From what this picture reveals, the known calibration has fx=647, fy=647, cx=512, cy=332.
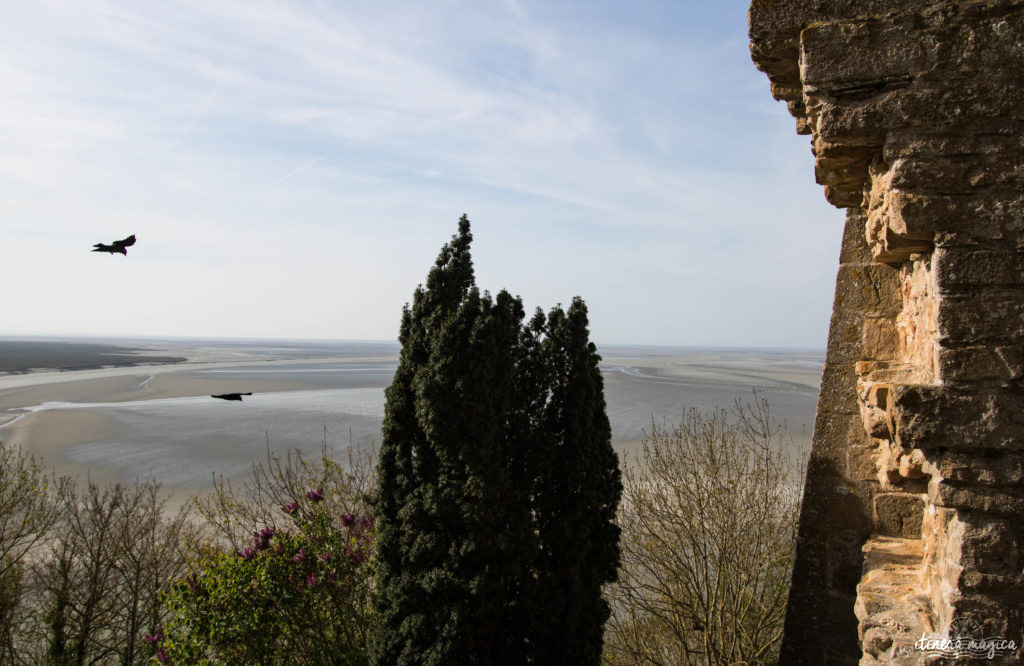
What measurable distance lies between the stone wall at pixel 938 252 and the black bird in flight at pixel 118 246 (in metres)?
5.76

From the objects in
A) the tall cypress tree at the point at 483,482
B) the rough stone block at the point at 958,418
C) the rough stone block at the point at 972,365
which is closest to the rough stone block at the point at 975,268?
the rough stone block at the point at 972,365

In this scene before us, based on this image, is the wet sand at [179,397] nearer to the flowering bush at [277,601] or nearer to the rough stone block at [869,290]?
the flowering bush at [277,601]

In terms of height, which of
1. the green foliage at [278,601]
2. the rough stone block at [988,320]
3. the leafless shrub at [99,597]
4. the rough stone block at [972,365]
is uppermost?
the rough stone block at [988,320]

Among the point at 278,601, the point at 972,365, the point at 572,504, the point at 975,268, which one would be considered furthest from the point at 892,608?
the point at 278,601

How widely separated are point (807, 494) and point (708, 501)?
626cm

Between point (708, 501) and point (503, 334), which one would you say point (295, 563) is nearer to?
point (503, 334)

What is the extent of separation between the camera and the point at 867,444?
400cm

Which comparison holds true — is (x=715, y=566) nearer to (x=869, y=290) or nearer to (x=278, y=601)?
(x=278, y=601)

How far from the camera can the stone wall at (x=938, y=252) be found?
283 centimetres

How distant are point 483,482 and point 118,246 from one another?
4176 mm

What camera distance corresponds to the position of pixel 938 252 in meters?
2.96

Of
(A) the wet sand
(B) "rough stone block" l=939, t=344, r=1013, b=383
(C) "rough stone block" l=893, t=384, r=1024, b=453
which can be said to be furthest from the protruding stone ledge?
(A) the wet sand

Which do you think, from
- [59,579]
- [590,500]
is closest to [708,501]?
[590,500]

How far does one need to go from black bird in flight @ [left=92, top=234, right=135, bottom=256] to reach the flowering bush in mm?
3262
